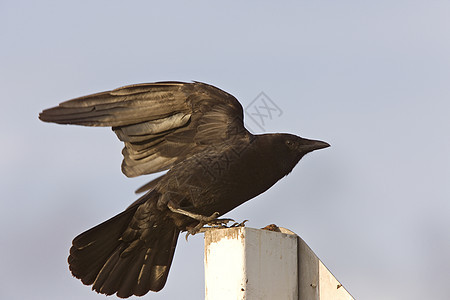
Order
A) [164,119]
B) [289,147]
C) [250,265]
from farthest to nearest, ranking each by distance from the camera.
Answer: [164,119] → [289,147] → [250,265]

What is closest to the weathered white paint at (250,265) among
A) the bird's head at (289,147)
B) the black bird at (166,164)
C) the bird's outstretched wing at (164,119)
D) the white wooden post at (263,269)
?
the white wooden post at (263,269)

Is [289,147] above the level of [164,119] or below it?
below

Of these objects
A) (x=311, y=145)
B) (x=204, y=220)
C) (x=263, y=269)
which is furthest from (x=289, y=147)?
(x=263, y=269)

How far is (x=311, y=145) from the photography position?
600 centimetres

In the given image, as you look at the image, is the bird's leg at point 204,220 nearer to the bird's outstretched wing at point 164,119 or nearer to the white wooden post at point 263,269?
the bird's outstretched wing at point 164,119

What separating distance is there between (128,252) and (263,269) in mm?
2806

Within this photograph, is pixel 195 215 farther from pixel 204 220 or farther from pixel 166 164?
pixel 166 164

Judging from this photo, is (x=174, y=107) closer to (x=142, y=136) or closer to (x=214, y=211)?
(x=142, y=136)

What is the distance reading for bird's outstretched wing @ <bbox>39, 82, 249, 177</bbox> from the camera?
19.5 feet

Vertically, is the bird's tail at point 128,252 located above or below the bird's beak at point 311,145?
below

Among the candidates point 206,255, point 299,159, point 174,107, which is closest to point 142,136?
point 174,107

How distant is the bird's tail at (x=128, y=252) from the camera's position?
5.96 metres

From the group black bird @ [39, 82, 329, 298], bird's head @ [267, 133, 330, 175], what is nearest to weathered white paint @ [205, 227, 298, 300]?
black bird @ [39, 82, 329, 298]

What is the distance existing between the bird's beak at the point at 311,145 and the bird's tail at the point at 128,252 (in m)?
1.19
